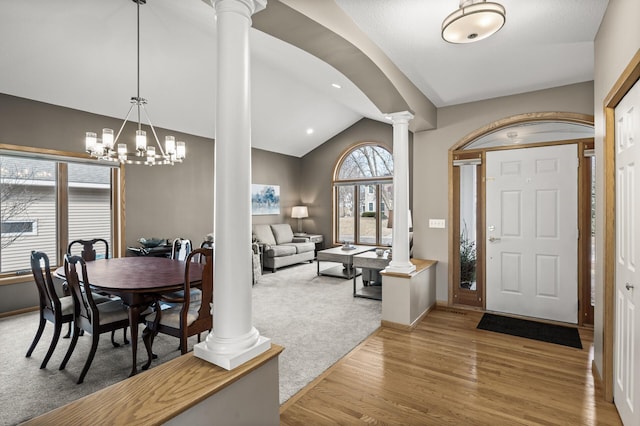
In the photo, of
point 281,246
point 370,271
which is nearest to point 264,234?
point 281,246

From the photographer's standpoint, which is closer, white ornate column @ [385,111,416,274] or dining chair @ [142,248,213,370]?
dining chair @ [142,248,213,370]

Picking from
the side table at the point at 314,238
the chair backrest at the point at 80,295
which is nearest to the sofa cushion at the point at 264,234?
the side table at the point at 314,238

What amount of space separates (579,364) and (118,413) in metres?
3.41

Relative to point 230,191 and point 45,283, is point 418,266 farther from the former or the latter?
point 45,283

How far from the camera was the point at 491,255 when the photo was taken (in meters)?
4.15

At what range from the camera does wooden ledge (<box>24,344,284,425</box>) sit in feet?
3.80

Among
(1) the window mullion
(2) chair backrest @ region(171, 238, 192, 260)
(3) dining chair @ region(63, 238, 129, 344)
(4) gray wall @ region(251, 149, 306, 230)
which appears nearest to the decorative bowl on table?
(3) dining chair @ region(63, 238, 129, 344)

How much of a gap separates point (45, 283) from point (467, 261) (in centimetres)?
458

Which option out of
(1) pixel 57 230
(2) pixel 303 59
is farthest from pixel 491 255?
(1) pixel 57 230

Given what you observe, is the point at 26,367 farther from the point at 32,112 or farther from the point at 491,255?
the point at 491,255

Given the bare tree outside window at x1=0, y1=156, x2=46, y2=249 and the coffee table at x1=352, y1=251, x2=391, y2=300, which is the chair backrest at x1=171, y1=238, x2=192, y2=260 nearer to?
the bare tree outside window at x1=0, y1=156, x2=46, y2=249

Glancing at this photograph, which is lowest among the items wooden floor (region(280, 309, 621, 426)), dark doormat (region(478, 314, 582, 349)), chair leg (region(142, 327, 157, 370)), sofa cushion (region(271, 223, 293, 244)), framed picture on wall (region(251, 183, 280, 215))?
wooden floor (region(280, 309, 621, 426))

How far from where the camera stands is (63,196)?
4.73 metres

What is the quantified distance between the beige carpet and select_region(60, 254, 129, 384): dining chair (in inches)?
6.8
